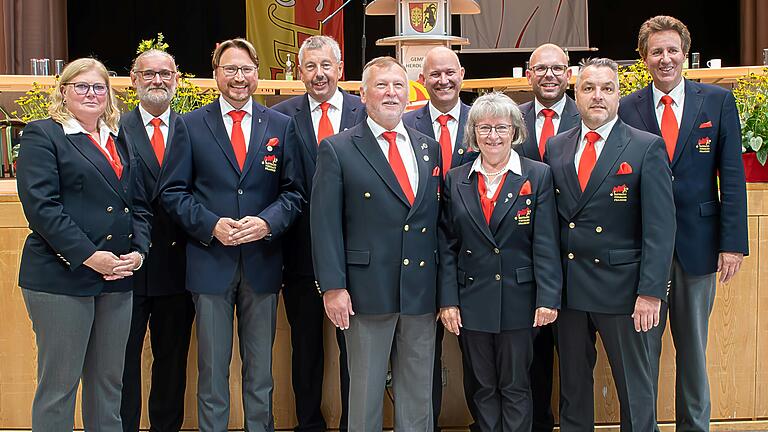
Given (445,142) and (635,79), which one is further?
(635,79)

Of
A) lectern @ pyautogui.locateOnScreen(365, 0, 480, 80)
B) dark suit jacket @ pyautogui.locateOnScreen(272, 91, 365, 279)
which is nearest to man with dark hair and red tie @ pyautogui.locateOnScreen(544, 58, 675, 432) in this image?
dark suit jacket @ pyautogui.locateOnScreen(272, 91, 365, 279)

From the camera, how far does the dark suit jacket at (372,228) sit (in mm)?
3215

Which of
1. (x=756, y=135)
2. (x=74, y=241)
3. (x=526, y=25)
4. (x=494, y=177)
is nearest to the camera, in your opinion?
(x=74, y=241)

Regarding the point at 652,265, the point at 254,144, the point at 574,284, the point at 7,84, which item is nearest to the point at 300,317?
the point at 254,144

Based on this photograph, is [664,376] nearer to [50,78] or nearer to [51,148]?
[51,148]

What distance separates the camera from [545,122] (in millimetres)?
3904

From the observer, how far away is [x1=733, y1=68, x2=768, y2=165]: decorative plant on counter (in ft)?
13.2

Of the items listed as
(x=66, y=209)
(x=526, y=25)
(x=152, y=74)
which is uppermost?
(x=526, y=25)

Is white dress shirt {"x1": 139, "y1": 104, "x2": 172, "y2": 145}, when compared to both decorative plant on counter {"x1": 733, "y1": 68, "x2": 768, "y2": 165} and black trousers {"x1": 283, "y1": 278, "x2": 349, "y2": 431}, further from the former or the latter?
decorative plant on counter {"x1": 733, "y1": 68, "x2": 768, "y2": 165}

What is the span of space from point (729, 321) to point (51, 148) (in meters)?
2.93

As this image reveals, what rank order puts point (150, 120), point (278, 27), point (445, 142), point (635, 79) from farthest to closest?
1. point (278, 27)
2. point (635, 79)
3. point (150, 120)
4. point (445, 142)

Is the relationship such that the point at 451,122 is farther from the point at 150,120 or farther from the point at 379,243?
the point at 150,120

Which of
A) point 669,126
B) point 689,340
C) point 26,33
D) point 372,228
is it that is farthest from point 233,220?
point 26,33

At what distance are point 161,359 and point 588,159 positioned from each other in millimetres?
1957
